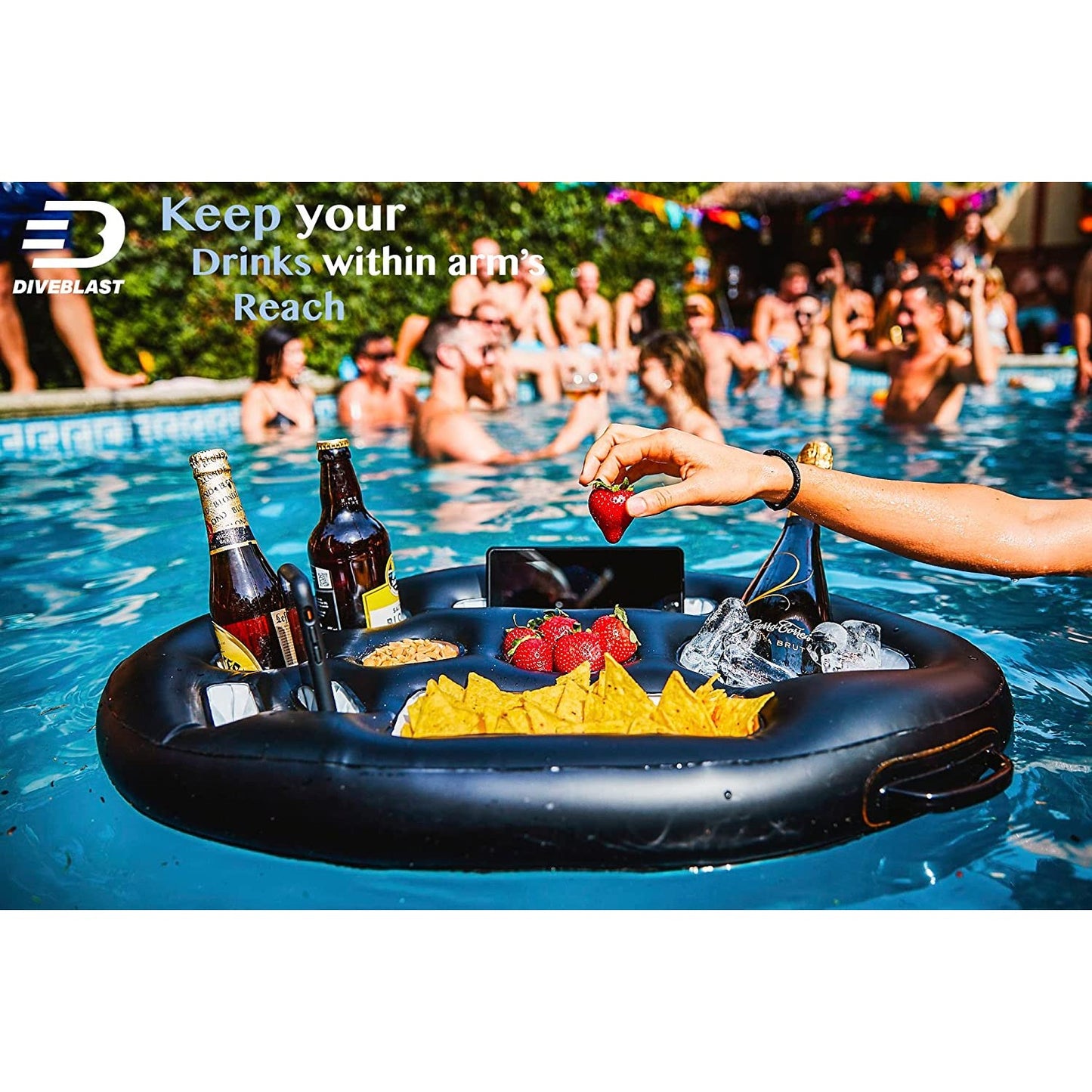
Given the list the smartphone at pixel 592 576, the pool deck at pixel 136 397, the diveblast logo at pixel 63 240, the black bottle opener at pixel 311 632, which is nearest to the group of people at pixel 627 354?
the pool deck at pixel 136 397

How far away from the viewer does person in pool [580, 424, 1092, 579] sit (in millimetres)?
1670

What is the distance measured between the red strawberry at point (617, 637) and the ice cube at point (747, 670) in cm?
20

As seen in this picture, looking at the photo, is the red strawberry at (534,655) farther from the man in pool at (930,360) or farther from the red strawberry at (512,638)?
the man in pool at (930,360)

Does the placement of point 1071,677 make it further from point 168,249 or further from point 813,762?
point 168,249

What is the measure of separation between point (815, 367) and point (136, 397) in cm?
464

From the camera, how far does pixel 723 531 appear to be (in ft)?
12.6

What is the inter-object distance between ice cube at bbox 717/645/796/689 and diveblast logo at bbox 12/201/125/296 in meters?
2.49

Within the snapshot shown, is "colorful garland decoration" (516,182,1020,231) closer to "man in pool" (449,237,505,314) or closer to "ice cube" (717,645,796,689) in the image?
"man in pool" (449,237,505,314)

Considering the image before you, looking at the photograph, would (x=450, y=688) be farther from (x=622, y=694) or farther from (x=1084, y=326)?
(x=1084, y=326)

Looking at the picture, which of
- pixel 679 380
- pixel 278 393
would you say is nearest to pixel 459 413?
pixel 278 393

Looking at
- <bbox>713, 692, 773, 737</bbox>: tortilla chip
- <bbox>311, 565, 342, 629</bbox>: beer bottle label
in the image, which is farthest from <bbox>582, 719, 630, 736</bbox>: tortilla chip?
<bbox>311, 565, 342, 629</bbox>: beer bottle label

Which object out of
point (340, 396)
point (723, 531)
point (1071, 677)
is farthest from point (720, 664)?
point (340, 396)

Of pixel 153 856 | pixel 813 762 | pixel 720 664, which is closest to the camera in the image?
pixel 813 762

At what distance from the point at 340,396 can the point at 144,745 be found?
384 centimetres
